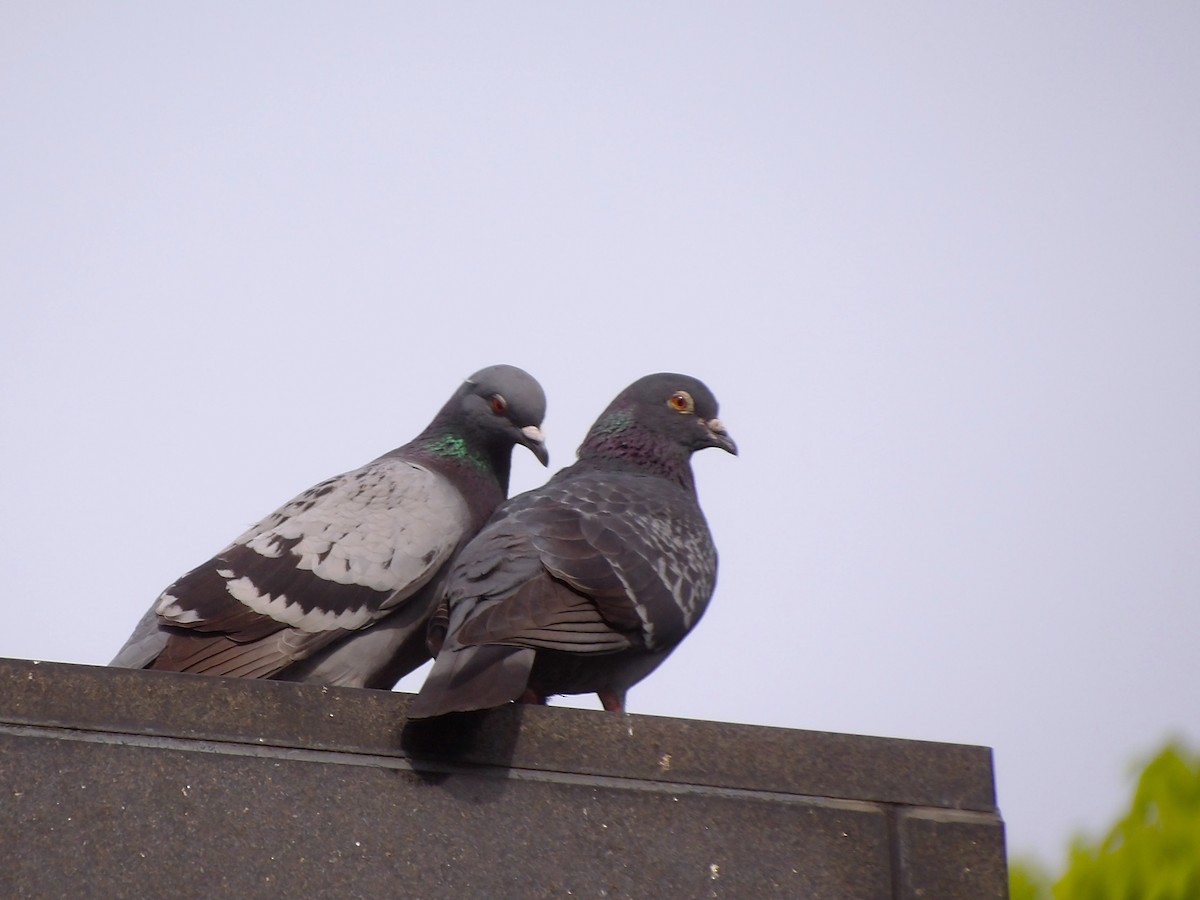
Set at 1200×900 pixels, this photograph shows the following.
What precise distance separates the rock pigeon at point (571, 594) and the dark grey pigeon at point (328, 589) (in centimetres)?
39

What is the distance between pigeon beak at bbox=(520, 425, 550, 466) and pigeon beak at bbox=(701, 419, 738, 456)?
733mm

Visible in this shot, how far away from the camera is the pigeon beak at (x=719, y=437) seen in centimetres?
598

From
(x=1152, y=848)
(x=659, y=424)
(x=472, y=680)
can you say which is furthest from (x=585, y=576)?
(x=1152, y=848)

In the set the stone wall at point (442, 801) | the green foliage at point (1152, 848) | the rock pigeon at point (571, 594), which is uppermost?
the green foliage at point (1152, 848)

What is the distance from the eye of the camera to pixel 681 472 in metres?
5.80

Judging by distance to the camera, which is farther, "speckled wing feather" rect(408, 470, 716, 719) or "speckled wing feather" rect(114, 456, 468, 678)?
"speckled wing feather" rect(114, 456, 468, 678)

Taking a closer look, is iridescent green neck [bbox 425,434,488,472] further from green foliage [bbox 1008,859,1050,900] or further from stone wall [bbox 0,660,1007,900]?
green foliage [bbox 1008,859,1050,900]

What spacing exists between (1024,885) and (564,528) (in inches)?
360

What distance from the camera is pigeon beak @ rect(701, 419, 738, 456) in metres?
5.98

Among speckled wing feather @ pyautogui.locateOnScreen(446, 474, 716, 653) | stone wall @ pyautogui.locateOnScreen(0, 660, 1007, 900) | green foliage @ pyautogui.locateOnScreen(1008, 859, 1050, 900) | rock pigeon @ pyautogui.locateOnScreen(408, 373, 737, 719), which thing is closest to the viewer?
stone wall @ pyautogui.locateOnScreen(0, 660, 1007, 900)

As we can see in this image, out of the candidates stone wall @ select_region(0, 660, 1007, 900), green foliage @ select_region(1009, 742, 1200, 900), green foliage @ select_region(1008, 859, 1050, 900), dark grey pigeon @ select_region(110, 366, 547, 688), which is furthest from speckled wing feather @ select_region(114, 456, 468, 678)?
green foliage @ select_region(1008, 859, 1050, 900)

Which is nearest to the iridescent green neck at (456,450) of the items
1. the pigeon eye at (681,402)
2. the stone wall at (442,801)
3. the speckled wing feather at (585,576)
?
the pigeon eye at (681,402)

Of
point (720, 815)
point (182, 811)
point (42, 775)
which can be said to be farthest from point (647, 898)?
point (42, 775)

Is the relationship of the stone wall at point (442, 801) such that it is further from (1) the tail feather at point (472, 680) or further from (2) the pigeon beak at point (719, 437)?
(2) the pigeon beak at point (719, 437)
